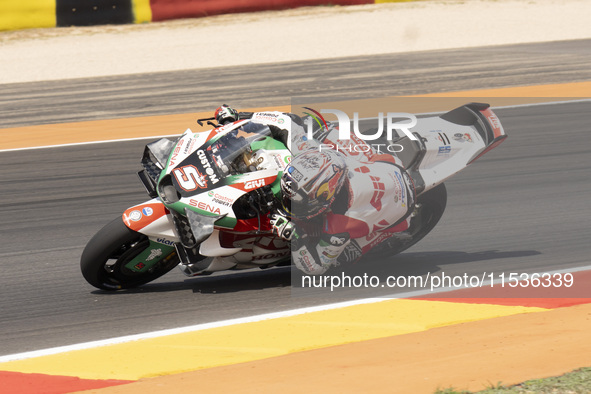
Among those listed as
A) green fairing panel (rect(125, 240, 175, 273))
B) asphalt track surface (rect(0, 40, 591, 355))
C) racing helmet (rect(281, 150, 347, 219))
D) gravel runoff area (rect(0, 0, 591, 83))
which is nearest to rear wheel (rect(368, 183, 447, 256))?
asphalt track surface (rect(0, 40, 591, 355))

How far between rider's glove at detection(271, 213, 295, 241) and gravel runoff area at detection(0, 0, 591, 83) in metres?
14.4

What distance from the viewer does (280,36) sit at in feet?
78.8

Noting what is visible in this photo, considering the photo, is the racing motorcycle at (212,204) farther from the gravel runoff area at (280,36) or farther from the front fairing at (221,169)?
the gravel runoff area at (280,36)

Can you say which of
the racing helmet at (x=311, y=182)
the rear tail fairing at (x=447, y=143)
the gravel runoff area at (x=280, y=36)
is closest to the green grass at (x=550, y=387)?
the racing helmet at (x=311, y=182)

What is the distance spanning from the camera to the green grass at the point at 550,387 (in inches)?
174

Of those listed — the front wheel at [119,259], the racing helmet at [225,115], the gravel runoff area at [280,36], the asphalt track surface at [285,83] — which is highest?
the gravel runoff area at [280,36]

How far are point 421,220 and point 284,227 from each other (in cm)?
142

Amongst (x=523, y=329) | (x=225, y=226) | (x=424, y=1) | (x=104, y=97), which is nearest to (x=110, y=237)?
(x=225, y=226)

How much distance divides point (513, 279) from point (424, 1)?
75.9 ft

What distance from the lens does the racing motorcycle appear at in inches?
247

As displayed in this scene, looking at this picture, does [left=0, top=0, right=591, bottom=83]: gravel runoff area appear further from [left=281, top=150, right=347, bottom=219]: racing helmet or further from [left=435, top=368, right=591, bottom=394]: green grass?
[left=435, top=368, right=591, bottom=394]: green grass

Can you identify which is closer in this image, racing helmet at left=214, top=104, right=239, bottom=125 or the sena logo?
Answer: the sena logo

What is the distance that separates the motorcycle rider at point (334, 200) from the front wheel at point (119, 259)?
997 mm

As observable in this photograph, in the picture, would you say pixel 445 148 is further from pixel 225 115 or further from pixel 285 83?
pixel 285 83
